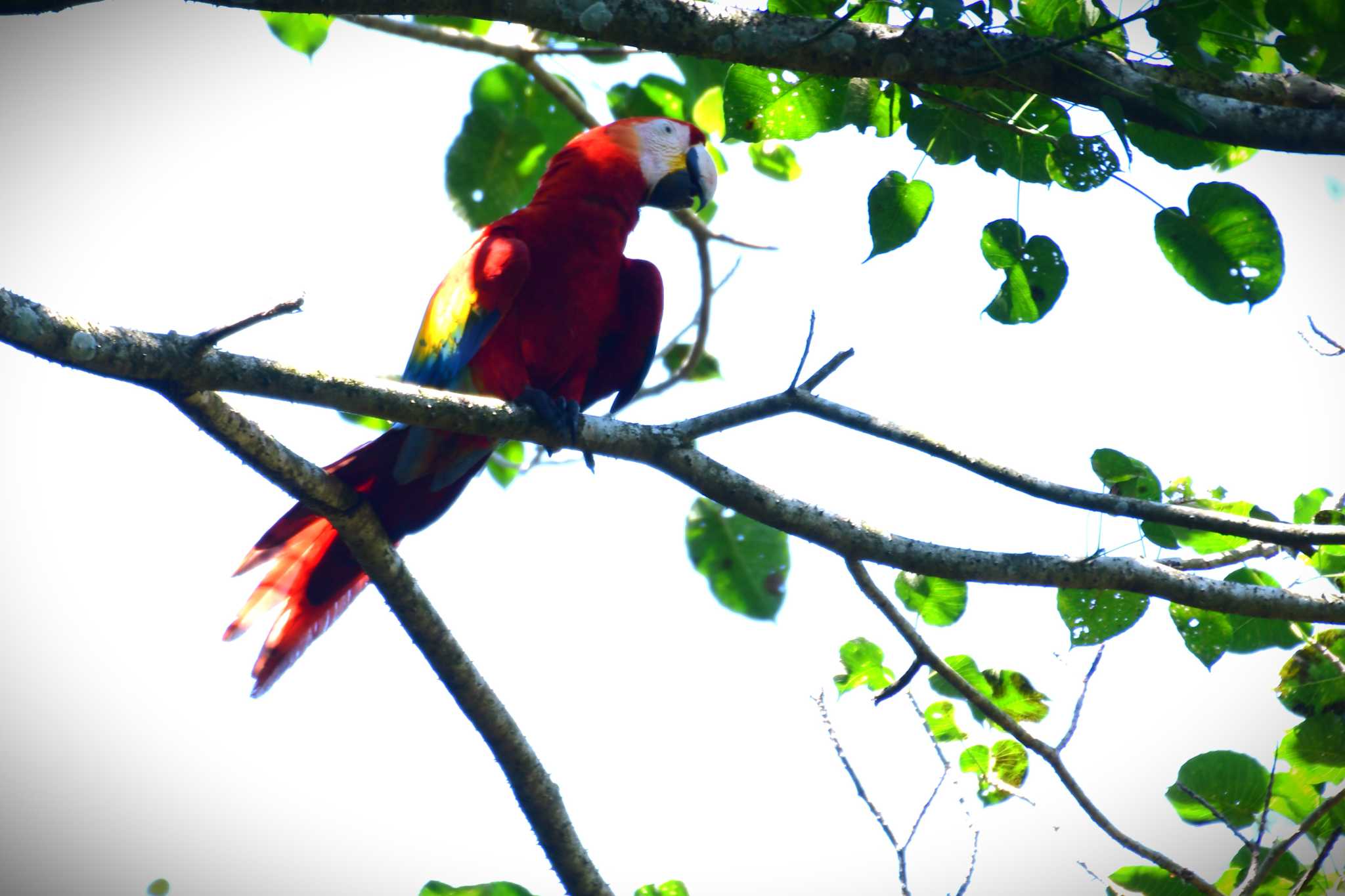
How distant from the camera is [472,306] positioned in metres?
2.79

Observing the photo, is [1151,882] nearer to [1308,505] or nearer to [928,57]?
[1308,505]

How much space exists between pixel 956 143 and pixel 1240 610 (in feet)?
3.96

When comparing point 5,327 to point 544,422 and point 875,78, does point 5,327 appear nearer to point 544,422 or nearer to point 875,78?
point 544,422

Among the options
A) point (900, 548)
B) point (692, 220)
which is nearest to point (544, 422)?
point (900, 548)

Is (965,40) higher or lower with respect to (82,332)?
higher

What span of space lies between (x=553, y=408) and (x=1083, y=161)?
56.1 inches

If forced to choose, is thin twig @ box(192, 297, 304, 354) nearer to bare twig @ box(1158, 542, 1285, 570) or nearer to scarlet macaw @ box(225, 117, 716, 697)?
scarlet macaw @ box(225, 117, 716, 697)

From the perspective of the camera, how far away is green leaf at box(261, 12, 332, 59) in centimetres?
266

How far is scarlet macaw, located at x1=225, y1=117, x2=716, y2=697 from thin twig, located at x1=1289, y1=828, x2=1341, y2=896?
6.57 ft

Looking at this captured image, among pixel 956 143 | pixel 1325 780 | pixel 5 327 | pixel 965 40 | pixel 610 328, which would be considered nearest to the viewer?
pixel 5 327

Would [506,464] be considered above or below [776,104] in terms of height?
above

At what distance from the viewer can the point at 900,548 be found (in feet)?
6.91

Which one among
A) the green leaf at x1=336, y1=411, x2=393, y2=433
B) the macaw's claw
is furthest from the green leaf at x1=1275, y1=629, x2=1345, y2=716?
the green leaf at x1=336, y1=411, x2=393, y2=433

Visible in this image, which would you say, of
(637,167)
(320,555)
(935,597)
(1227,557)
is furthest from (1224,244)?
(320,555)
